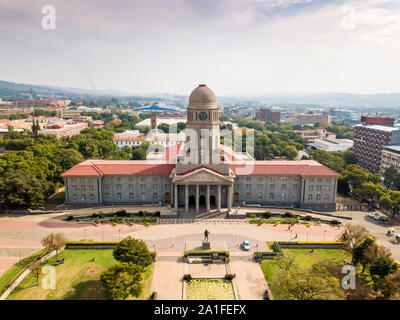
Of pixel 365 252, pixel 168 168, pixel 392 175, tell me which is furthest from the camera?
pixel 392 175

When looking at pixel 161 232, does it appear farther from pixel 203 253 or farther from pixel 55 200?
pixel 55 200

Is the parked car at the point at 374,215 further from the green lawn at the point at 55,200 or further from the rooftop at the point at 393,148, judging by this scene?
the green lawn at the point at 55,200

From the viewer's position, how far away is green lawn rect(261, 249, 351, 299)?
44.2m

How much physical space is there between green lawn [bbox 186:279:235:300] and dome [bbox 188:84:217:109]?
36.2 m

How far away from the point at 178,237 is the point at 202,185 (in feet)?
51.0

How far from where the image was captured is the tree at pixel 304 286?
111 feet

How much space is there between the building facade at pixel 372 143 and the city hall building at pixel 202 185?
145 feet

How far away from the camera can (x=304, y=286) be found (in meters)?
33.9

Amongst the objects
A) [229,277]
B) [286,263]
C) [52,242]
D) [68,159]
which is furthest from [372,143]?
[52,242]

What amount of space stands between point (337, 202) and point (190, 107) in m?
42.5

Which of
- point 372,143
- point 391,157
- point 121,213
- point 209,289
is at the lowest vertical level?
point 209,289

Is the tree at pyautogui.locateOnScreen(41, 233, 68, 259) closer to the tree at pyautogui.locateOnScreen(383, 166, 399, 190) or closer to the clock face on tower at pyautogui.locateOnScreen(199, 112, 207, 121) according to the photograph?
the clock face on tower at pyautogui.locateOnScreen(199, 112, 207, 121)

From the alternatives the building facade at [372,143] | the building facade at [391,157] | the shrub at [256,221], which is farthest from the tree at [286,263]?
the building facade at [372,143]
